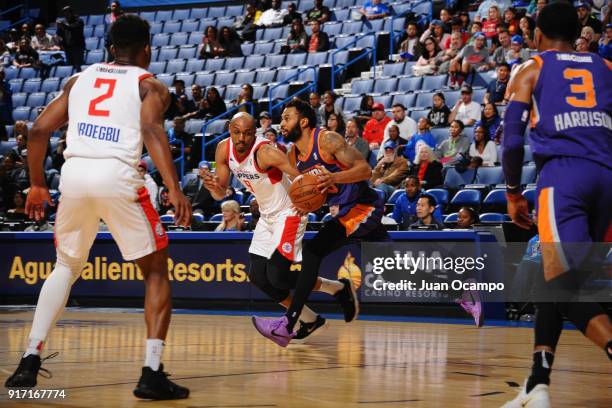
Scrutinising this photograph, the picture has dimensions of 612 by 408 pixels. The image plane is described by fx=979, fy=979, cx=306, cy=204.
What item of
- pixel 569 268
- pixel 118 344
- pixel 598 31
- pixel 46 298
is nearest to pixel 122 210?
pixel 46 298

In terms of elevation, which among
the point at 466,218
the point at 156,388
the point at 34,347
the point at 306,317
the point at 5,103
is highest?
the point at 5,103

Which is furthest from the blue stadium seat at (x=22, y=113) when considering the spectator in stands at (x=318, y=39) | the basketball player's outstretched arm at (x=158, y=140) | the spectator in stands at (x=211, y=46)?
the basketball player's outstretched arm at (x=158, y=140)

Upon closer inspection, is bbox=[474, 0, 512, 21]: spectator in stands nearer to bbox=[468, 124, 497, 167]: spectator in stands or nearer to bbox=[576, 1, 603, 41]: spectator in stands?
bbox=[576, 1, 603, 41]: spectator in stands

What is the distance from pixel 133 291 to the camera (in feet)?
42.0

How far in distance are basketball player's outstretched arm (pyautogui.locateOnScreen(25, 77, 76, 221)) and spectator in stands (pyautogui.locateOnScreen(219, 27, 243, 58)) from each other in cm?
1615

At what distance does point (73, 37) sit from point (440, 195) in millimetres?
13158

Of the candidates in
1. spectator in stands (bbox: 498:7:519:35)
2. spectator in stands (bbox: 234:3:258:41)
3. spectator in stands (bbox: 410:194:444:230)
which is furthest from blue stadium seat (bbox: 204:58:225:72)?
spectator in stands (bbox: 410:194:444:230)

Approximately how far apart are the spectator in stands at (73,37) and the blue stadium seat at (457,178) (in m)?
12.5

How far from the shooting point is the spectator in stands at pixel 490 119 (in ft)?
46.3

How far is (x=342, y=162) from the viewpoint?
8.06 meters

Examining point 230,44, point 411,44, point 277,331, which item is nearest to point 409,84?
point 411,44

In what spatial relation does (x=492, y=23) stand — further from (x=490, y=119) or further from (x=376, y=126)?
(x=490, y=119)

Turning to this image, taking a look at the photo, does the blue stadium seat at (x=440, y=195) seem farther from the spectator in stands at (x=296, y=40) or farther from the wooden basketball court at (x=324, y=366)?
the spectator in stands at (x=296, y=40)

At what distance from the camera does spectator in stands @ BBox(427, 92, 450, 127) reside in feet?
49.8
